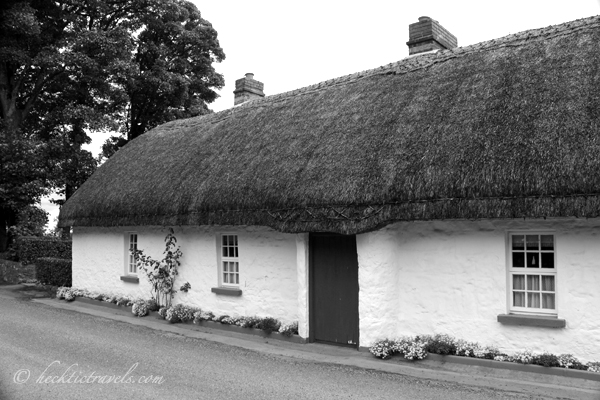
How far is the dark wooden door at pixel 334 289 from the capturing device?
9617mm

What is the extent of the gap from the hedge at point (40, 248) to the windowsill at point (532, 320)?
19.4m

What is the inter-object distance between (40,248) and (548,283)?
21.2 m

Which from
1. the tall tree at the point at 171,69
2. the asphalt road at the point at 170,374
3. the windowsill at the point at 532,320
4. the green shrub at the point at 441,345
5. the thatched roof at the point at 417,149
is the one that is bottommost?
the asphalt road at the point at 170,374

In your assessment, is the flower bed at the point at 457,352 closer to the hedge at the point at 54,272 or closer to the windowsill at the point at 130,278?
the windowsill at the point at 130,278

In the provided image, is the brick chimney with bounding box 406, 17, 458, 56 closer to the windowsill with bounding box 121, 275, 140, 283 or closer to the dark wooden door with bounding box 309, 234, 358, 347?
the dark wooden door with bounding box 309, 234, 358, 347

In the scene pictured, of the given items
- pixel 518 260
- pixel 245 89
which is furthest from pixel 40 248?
pixel 518 260

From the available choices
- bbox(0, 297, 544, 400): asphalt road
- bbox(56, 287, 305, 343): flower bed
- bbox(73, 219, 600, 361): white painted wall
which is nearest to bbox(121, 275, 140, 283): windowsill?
bbox(56, 287, 305, 343): flower bed

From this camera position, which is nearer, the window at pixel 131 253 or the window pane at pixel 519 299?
the window pane at pixel 519 299

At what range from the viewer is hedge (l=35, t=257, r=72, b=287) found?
59.1 ft

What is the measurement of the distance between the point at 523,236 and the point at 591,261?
3.35 ft

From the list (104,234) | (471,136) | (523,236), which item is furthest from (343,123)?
(104,234)

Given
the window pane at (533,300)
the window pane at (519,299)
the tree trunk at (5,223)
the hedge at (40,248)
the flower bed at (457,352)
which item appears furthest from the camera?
the tree trunk at (5,223)

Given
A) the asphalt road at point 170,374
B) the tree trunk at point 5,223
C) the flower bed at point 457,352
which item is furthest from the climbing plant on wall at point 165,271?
the tree trunk at point 5,223

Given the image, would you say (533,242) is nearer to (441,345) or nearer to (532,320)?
(532,320)
